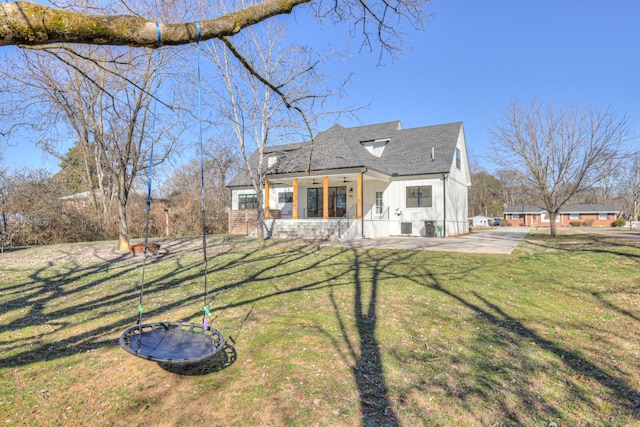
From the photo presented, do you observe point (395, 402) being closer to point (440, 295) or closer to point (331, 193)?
point (440, 295)

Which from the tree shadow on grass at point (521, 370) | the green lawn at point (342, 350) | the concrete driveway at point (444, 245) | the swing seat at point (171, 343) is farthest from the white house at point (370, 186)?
the swing seat at point (171, 343)

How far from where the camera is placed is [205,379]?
11.3 feet

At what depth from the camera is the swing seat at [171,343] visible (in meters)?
3.07

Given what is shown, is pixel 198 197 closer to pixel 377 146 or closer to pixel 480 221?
pixel 377 146

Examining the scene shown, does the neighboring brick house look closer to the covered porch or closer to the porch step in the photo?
the covered porch

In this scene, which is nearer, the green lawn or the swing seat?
the green lawn

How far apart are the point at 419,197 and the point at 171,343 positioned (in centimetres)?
1772

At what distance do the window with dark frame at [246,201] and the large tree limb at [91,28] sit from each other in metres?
20.5

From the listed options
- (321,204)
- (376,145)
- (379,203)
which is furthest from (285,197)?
(376,145)

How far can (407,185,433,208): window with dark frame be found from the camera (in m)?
19.4

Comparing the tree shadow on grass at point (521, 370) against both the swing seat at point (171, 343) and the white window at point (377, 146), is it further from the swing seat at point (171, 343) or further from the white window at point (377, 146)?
the white window at point (377, 146)

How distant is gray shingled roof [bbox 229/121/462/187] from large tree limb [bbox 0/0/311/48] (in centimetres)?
1385

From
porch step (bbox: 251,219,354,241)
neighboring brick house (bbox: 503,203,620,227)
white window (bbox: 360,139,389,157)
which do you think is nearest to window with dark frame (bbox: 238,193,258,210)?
porch step (bbox: 251,219,354,241)

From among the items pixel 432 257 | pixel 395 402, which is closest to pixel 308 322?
pixel 395 402
